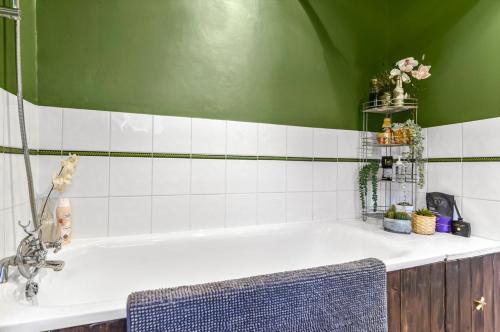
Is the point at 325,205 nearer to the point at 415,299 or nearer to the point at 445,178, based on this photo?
the point at 445,178

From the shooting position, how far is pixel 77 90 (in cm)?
143

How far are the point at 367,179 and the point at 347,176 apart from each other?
0.16 m

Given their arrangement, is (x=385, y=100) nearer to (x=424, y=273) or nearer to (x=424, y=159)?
(x=424, y=159)

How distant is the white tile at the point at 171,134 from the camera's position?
1.56m

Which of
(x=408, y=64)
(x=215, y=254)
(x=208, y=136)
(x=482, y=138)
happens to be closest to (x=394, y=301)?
(x=215, y=254)

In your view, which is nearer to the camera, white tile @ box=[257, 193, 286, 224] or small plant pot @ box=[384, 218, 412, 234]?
small plant pot @ box=[384, 218, 412, 234]

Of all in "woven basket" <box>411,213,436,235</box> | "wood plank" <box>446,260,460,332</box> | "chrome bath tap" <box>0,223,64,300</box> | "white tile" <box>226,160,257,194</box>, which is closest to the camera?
"chrome bath tap" <box>0,223,64,300</box>

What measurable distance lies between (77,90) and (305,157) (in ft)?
4.80

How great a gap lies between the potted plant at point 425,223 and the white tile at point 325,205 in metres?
0.54

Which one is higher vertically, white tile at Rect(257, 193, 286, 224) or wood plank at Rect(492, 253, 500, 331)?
white tile at Rect(257, 193, 286, 224)

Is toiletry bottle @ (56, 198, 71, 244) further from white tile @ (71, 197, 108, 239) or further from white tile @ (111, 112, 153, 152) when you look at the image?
white tile @ (111, 112, 153, 152)

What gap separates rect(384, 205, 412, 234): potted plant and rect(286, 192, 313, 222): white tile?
50 centimetres

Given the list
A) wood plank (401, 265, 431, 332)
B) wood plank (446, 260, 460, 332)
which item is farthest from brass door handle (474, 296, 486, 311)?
wood plank (401, 265, 431, 332)

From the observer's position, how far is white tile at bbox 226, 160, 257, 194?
172cm
